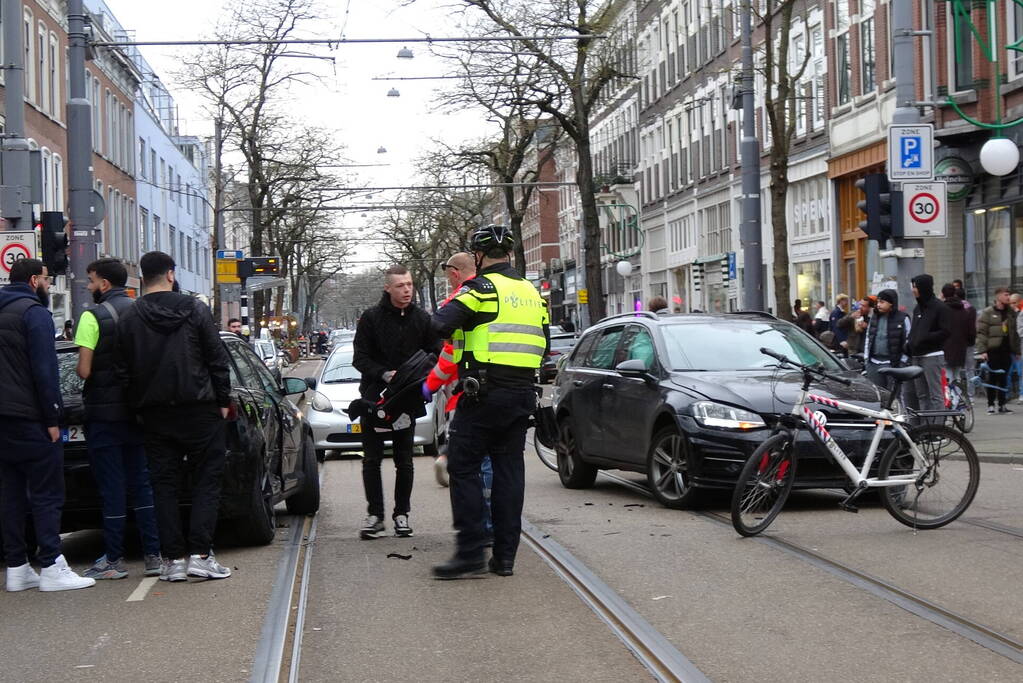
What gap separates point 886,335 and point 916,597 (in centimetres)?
943

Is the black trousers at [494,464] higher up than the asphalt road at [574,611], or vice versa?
the black trousers at [494,464]

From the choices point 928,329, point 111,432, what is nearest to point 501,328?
point 111,432

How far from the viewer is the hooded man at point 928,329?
1580 centimetres

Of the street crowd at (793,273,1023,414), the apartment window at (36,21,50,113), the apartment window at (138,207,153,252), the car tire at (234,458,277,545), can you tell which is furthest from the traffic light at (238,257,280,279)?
the car tire at (234,458,277,545)

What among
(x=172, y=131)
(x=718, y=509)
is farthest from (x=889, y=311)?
(x=172, y=131)

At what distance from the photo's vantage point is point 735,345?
1206 centimetres

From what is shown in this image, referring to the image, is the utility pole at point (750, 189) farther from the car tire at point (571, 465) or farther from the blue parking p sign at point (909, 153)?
the car tire at point (571, 465)

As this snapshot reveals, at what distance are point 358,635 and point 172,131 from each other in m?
71.2

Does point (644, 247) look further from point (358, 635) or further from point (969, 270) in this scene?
point (358, 635)

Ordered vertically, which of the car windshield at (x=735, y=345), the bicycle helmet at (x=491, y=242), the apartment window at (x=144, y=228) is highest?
the apartment window at (x=144, y=228)

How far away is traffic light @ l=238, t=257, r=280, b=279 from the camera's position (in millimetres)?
41156

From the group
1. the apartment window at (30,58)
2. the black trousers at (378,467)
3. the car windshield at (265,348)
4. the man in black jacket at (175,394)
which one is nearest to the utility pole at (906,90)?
the black trousers at (378,467)

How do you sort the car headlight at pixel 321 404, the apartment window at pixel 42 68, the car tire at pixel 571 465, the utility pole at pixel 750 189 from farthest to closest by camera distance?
1. the apartment window at pixel 42 68
2. the utility pole at pixel 750 189
3. the car headlight at pixel 321 404
4. the car tire at pixel 571 465

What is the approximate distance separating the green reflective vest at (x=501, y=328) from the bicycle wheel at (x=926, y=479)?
9.06ft
